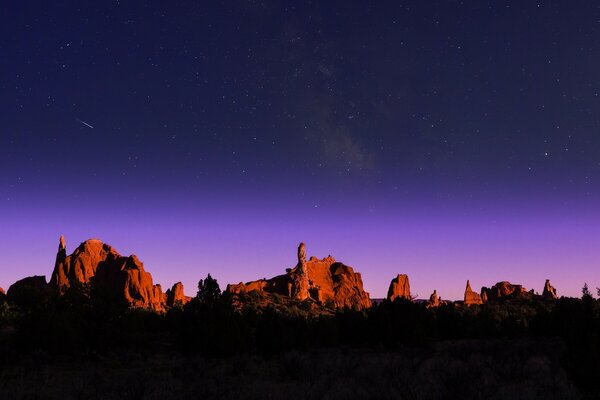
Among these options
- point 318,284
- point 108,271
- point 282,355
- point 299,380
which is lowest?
point 282,355

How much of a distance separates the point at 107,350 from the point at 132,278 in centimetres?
8549

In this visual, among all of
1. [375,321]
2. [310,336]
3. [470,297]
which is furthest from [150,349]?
[470,297]

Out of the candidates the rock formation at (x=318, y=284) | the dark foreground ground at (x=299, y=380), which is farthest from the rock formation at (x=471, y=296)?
the dark foreground ground at (x=299, y=380)

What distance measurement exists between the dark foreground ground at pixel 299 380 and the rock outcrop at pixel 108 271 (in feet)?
279

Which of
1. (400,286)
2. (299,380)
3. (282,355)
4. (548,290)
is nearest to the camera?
(299,380)

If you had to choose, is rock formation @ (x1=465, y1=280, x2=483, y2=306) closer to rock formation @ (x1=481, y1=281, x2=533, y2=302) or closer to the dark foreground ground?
rock formation @ (x1=481, y1=281, x2=533, y2=302)

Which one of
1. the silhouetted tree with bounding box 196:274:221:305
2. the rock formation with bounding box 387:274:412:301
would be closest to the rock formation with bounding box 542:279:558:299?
the rock formation with bounding box 387:274:412:301

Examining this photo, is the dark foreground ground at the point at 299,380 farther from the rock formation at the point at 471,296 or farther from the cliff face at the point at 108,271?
the rock formation at the point at 471,296

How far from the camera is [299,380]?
13820 mm

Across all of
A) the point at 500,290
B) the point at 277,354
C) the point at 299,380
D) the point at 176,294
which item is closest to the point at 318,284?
the point at 176,294

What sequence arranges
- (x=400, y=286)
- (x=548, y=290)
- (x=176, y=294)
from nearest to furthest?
1. (x=176, y=294)
2. (x=548, y=290)
3. (x=400, y=286)

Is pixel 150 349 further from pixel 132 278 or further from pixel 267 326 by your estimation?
pixel 132 278

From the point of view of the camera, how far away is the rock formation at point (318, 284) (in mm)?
113688

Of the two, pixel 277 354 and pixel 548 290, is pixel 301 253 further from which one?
pixel 277 354
